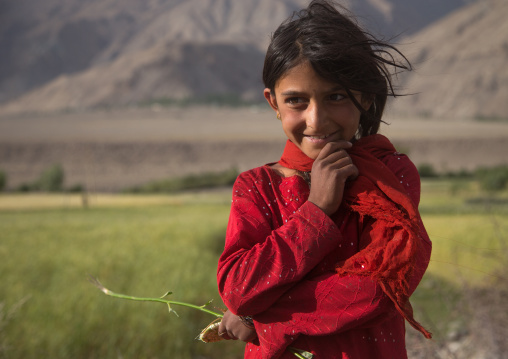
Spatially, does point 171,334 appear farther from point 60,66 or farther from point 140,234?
point 60,66

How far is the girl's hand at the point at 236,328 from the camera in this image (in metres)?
1.50

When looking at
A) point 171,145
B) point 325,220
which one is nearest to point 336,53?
point 325,220

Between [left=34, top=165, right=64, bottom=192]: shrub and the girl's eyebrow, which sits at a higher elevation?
the girl's eyebrow

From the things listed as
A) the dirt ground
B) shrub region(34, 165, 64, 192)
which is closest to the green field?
shrub region(34, 165, 64, 192)

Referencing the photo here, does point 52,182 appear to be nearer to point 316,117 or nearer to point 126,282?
point 126,282

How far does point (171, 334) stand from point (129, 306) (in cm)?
62

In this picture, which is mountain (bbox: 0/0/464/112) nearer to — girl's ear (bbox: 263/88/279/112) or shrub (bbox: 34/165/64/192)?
shrub (bbox: 34/165/64/192)

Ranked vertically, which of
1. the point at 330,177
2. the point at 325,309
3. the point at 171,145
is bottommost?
the point at 171,145

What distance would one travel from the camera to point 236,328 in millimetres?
1507

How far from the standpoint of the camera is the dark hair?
4.76 feet

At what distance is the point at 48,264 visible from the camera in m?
8.93

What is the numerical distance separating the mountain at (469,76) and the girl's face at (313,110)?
8409cm

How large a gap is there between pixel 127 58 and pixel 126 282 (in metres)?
143

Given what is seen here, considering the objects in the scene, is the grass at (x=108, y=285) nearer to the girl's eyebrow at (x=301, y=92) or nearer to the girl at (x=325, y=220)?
the girl at (x=325, y=220)
